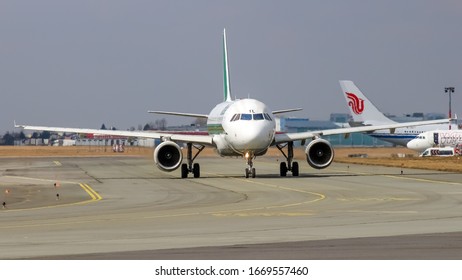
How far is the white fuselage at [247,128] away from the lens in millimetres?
52250

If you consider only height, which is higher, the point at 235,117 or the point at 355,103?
the point at 355,103

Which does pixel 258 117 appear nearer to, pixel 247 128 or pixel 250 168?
pixel 247 128

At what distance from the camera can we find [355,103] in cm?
11844

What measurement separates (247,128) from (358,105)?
67641 mm

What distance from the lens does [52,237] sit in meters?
23.6

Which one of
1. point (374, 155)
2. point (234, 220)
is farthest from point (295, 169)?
point (374, 155)

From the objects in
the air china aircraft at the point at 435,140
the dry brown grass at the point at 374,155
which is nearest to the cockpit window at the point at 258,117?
the dry brown grass at the point at 374,155

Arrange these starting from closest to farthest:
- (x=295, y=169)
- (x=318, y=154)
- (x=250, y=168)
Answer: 1. (x=250, y=168)
2. (x=318, y=154)
3. (x=295, y=169)

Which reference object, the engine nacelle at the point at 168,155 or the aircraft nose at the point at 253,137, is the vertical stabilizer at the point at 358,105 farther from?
the aircraft nose at the point at 253,137

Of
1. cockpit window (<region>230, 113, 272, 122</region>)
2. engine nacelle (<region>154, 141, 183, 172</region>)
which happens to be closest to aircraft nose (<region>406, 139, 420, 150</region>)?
engine nacelle (<region>154, 141, 183, 172</region>)

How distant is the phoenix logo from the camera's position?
389 ft

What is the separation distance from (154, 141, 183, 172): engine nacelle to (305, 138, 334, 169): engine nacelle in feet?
22.1

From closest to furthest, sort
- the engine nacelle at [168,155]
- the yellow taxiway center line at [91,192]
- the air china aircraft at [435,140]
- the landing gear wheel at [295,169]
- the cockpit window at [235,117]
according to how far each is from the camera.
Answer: the yellow taxiway center line at [91,192] < the cockpit window at [235,117] < the engine nacelle at [168,155] < the landing gear wheel at [295,169] < the air china aircraft at [435,140]

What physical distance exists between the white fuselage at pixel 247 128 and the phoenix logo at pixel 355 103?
64193mm
